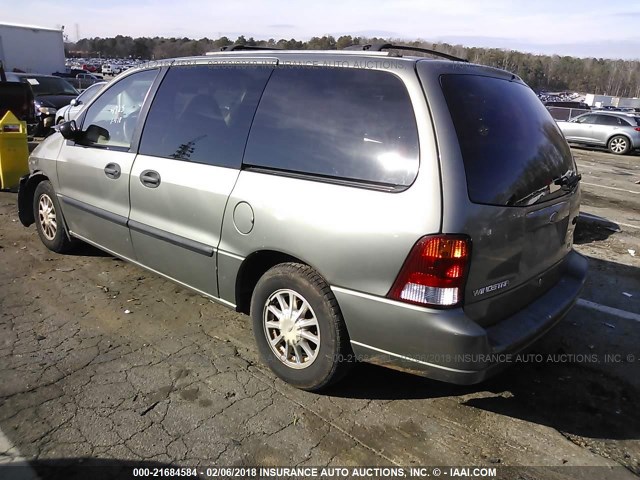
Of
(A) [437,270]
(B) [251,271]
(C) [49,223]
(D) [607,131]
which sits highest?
(A) [437,270]

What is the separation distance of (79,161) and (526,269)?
3739 mm

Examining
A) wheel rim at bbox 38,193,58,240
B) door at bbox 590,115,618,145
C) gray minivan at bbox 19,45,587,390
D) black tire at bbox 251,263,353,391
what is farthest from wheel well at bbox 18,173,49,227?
door at bbox 590,115,618,145

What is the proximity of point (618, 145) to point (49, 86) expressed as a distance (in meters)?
20.9

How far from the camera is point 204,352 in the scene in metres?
3.55

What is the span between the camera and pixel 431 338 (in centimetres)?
251

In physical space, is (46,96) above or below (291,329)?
above

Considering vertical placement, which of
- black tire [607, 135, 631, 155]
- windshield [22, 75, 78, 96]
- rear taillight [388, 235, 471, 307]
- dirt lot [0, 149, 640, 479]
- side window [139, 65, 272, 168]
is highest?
side window [139, 65, 272, 168]

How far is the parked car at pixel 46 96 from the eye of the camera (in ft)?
46.2

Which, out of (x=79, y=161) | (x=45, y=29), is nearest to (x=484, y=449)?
(x=79, y=161)

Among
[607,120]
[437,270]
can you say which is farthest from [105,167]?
[607,120]

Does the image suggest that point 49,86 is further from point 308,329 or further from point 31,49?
point 308,329

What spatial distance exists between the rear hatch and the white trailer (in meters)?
28.7

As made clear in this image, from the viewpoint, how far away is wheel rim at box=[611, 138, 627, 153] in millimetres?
20266

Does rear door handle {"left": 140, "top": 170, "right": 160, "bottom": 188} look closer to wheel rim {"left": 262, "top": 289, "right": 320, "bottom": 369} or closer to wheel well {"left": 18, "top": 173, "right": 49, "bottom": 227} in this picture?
wheel rim {"left": 262, "top": 289, "right": 320, "bottom": 369}
